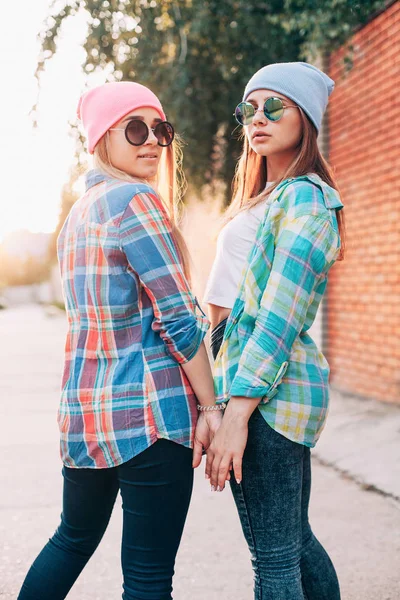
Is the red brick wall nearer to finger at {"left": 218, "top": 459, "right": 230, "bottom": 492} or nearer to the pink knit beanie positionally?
the pink knit beanie

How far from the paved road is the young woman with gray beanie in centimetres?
132

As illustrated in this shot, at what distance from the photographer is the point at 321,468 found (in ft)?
16.8

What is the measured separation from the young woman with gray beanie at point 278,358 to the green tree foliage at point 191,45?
222 inches

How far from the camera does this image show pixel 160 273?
1.86 m

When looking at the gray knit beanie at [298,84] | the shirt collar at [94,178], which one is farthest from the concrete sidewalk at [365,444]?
the shirt collar at [94,178]

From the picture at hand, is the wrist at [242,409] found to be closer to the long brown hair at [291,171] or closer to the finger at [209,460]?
the finger at [209,460]

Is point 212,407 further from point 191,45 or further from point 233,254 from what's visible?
point 191,45

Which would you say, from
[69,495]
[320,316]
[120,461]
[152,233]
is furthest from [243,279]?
[320,316]

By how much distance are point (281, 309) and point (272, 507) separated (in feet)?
1.72

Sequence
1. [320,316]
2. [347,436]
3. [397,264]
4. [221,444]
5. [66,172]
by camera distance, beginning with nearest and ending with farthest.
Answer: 1. [221,444]
2. [347,436]
3. [397,264]
4. [320,316]
5. [66,172]

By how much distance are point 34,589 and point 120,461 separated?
552 mm

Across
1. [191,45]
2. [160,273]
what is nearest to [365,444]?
[160,273]

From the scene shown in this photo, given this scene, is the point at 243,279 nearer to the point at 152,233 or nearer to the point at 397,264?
the point at 152,233

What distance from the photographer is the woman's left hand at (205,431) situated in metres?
1.88
